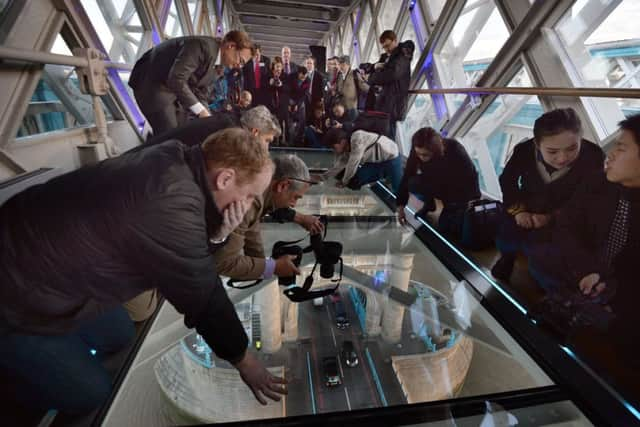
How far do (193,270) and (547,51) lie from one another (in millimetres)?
2830

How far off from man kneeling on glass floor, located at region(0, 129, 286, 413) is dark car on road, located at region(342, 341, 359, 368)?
51 centimetres

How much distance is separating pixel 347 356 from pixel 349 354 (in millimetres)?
17

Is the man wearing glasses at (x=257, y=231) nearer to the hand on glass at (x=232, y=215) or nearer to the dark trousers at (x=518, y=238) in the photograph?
the hand on glass at (x=232, y=215)

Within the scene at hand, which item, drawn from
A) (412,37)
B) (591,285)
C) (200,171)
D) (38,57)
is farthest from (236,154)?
(412,37)

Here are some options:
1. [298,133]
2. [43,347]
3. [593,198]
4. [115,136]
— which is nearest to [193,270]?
[43,347]

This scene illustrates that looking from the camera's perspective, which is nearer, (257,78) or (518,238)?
(518,238)

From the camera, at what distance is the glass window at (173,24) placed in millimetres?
4913

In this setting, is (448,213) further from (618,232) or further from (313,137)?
(313,137)

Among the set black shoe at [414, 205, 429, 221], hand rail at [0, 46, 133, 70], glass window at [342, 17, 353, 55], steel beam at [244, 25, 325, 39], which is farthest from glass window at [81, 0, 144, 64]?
steel beam at [244, 25, 325, 39]

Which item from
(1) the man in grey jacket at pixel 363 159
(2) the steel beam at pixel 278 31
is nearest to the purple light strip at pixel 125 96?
(1) the man in grey jacket at pixel 363 159

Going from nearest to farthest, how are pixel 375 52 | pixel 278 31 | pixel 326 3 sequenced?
pixel 375 52 < pixel 326 3 < pixel 278 31

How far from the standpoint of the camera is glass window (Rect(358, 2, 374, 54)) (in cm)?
784

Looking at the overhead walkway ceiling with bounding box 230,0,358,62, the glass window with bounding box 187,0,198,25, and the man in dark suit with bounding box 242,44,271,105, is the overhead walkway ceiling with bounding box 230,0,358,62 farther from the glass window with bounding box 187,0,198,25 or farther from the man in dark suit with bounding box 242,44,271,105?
the man in dark suit with bounding box 242,44,271,105

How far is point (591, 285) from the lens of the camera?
4.52 feet
